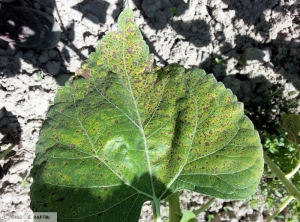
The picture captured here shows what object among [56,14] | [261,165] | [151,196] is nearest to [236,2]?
[56,14]

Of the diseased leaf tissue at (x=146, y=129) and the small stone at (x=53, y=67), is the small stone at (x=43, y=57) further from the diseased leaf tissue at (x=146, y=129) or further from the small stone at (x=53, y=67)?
the diseased leaf tissue at (x=146, y=129)

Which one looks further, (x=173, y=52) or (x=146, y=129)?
(x=173, y=52)

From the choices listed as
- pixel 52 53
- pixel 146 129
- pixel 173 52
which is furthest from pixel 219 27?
pixel 146 129

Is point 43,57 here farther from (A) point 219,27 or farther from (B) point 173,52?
(A) point 219,27

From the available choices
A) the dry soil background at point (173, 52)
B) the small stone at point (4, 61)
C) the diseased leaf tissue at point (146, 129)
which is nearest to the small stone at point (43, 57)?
the dry soil background at point (173, 52)

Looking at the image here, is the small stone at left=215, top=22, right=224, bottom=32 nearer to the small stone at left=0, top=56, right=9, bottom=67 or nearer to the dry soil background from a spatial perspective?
the dry soil background

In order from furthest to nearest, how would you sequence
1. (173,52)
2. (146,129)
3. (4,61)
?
(173,52) → (4,61) → (146,129)

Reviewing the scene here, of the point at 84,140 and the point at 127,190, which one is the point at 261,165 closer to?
the point at 127,190
